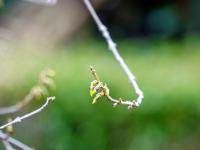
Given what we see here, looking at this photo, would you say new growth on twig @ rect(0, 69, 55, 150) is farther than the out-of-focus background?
No

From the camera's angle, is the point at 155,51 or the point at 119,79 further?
the point at 155,51

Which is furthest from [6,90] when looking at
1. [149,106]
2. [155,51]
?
[155,51]

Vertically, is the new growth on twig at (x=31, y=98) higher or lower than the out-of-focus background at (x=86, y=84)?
lower

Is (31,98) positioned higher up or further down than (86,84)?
further down

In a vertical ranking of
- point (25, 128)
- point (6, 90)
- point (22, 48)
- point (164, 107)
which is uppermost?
point (22, 48)

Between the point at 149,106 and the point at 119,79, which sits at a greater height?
the point at 119,79

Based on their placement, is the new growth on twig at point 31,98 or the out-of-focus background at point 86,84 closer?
the new growth on twig at point 31,98

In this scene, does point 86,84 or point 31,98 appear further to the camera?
point 86,84

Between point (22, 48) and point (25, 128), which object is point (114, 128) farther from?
point (22, 48)
